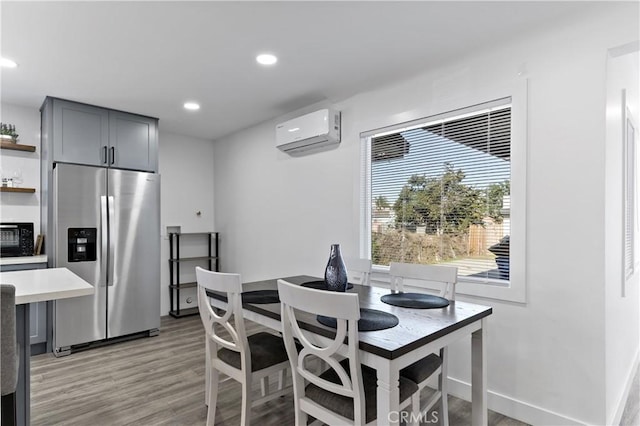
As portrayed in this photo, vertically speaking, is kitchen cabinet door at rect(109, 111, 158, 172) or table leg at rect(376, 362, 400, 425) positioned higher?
kitchen cabinet door at rect(109, 111, 158, 172)

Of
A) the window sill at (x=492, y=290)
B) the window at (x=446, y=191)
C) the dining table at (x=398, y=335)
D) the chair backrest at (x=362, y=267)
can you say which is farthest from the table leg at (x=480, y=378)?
the chair backrest at (x=362, y=267)

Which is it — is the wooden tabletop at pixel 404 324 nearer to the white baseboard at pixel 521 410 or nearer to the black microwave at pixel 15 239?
the white baseboard at pixel 521 410

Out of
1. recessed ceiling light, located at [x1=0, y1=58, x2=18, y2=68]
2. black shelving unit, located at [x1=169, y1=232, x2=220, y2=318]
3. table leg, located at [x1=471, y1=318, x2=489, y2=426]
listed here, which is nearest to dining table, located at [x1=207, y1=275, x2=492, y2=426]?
table leg, located at [x1=471, y1=318, x2=489, y2=426]

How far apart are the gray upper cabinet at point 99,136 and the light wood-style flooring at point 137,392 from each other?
1949 millimetres

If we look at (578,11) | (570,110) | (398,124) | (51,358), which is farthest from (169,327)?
(578,11)

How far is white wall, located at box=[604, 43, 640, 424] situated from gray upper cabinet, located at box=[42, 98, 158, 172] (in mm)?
4174

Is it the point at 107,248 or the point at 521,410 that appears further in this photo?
the point at 107,248

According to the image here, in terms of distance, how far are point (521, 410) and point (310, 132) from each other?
8.98 feet

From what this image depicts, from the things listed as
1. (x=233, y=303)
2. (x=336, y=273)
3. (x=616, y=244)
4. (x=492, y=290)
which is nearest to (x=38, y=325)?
(x=233, y=303)

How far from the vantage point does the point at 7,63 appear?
2.71 metres

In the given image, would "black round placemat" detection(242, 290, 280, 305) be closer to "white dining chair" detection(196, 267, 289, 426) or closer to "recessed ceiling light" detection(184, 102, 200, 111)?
"white dining chair" detection(196, 267, 289, 426)

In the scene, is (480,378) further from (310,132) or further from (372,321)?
(310,132)

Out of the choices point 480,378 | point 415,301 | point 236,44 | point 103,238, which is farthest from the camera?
point 103,238

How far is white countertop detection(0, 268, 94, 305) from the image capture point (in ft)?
5.10
